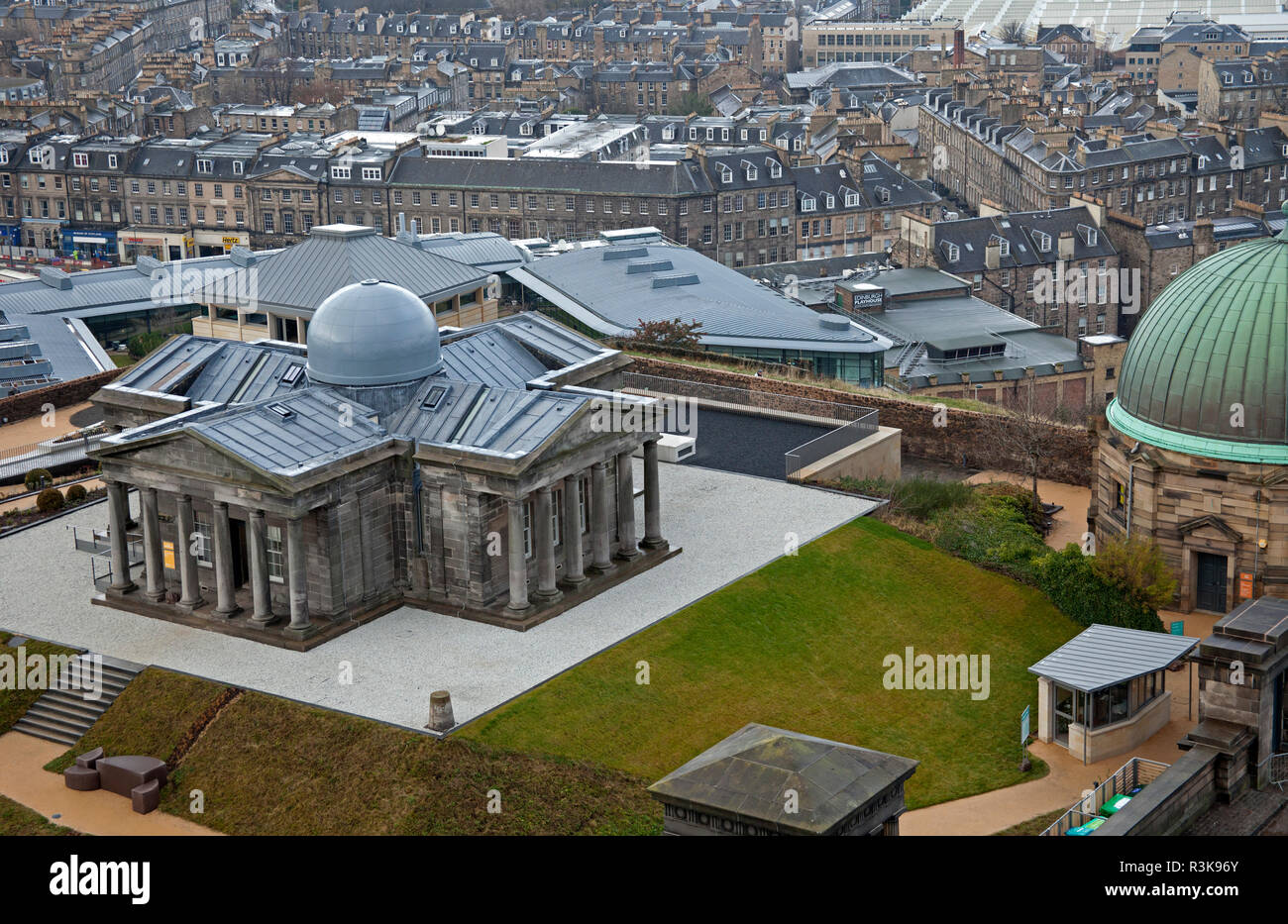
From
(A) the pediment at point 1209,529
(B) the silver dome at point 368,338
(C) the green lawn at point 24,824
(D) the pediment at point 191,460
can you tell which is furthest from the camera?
(A) the pediment at point 1209,529

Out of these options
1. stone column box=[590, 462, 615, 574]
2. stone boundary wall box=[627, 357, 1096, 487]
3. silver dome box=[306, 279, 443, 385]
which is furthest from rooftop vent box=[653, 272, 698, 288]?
silver dome box=[306, 279, 443, 385]

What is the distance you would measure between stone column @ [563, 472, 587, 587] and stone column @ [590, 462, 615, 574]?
0.71 meters

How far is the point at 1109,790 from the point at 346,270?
4366 cm

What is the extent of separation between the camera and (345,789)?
39344 mm

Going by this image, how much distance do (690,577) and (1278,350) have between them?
16918mm

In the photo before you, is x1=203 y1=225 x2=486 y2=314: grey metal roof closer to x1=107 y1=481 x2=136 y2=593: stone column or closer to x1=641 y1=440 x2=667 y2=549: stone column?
x1=107 y1=481 x2=136 y2=593: stone column

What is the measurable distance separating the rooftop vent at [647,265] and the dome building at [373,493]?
38.7 m

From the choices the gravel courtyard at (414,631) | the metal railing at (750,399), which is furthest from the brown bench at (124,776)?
the metal railing at (750,399)

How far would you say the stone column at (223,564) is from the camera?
45.0 metres

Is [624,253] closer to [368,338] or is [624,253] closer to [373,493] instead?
[368,338]

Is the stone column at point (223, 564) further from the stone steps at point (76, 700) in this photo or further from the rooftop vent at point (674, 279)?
the rooftop vent at point (674, 279)

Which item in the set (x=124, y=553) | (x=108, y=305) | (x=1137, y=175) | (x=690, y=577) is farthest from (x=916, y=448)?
(x=1137, y=175)

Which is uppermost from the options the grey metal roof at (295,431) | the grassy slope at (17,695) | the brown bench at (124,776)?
the grey metal roof at (295,431)

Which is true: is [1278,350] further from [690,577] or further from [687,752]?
[687,752]
